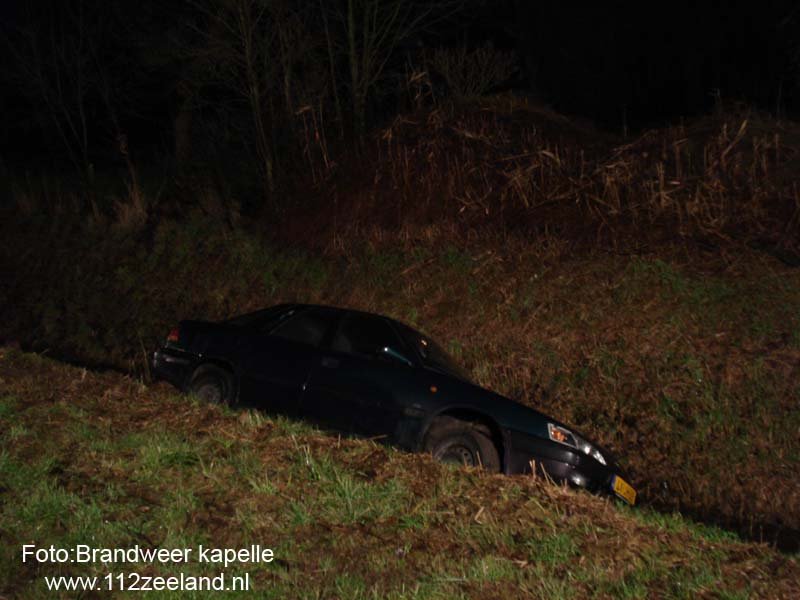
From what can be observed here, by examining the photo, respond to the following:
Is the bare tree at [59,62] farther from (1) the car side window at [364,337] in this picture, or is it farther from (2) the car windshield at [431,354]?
(2) the car windshield at [431,354]

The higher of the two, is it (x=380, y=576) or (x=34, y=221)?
(x=380, y=576)

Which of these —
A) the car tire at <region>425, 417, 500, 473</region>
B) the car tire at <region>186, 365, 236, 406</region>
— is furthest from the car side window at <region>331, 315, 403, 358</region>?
the car tire at <region>186, 365, 236, 406</region>

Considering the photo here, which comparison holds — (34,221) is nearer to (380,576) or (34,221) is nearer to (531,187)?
(531,187)

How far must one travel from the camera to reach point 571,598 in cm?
460

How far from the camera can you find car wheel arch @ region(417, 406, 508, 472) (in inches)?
318

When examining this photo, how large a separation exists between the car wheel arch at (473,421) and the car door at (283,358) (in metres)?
1.29

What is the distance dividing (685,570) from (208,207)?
47.7 ft

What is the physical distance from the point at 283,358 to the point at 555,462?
266cm

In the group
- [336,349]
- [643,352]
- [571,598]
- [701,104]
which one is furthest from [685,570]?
[701,104]

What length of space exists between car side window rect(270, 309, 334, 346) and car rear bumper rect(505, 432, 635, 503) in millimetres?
2209

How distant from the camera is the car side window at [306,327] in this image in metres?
9.27

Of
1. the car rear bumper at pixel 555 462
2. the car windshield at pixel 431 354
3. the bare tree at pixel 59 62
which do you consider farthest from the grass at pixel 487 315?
the bare tree at pixel 59 62

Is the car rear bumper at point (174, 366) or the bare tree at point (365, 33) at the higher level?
the bare tree at point (365, 33)

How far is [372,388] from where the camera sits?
845 cm
